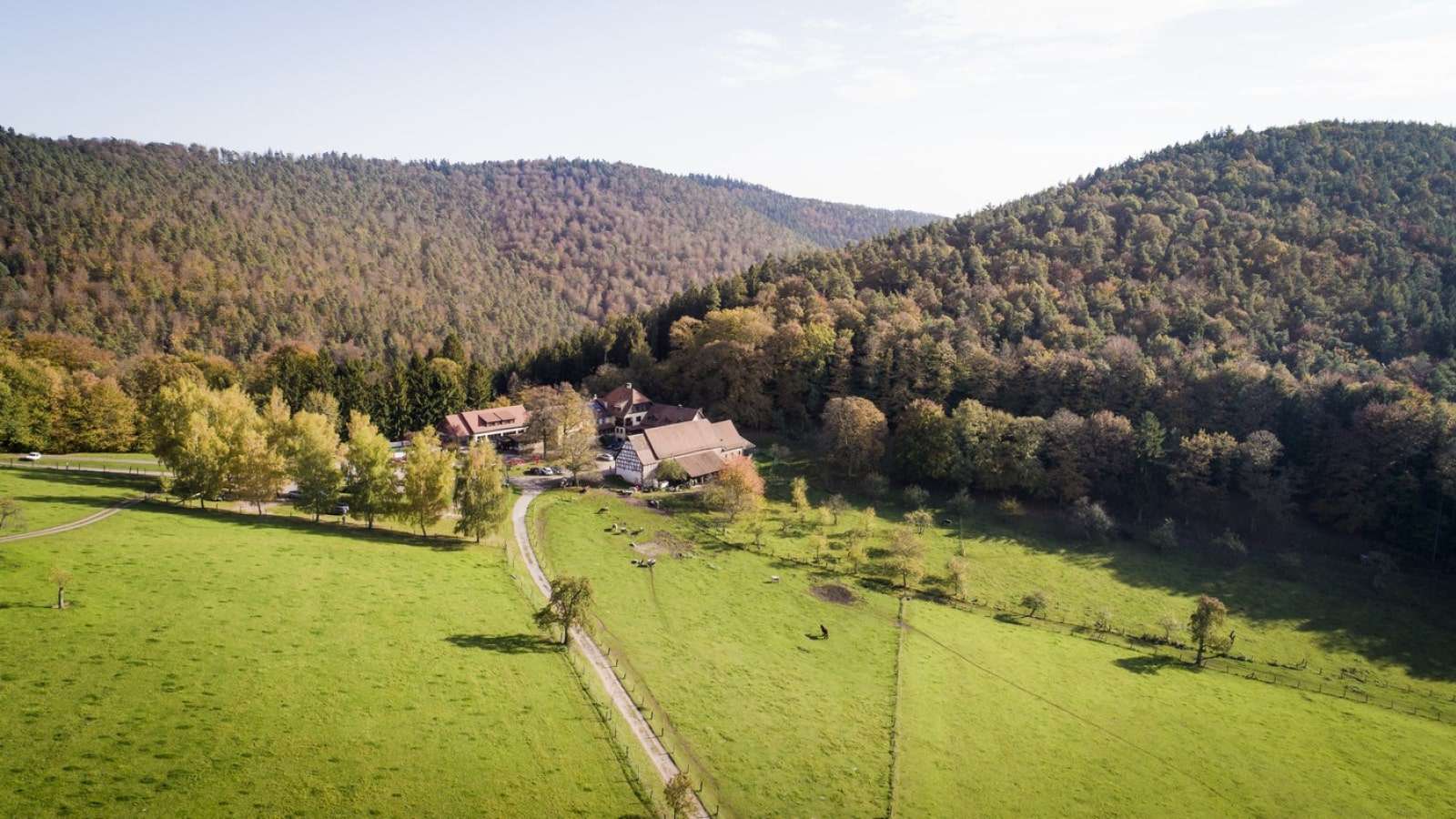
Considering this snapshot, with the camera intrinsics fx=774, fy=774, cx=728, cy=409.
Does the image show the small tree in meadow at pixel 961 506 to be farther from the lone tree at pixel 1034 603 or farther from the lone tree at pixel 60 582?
the lone tree at pixel 60 582

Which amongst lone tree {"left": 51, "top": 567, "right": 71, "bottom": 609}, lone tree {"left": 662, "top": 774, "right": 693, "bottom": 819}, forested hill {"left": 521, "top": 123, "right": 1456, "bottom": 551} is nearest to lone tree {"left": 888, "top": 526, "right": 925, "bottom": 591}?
forested hill {"left": 521, "top": 123, "right": 1456, "bottom": 551}

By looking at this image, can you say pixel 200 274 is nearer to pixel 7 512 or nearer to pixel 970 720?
pixel 7 512

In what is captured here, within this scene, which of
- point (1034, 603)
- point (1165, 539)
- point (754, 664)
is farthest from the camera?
point (1165, 539)

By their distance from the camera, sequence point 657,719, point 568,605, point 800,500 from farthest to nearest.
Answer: point 800,500 < point 568,605 < point 657,719

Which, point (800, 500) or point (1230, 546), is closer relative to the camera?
point (1230, 546)

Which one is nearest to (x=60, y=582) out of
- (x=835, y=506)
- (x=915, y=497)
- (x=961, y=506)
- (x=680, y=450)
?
(x=680, y=450)

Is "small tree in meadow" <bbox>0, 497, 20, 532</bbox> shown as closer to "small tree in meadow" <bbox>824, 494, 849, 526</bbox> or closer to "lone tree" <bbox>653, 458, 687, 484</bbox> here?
"lone tree" <bbox>653, 458, 687, 484</bbox>
